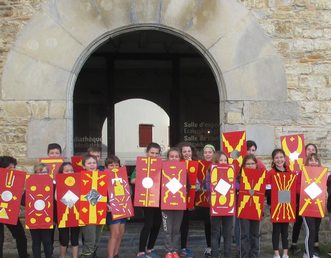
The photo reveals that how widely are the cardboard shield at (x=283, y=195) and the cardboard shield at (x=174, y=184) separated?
105 cm

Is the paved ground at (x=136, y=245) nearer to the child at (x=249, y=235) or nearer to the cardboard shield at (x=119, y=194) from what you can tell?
the child at (x=249, y=235)

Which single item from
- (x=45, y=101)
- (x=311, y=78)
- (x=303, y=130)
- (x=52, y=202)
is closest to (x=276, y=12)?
(x=311, y=78)

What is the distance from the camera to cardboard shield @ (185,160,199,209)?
6.65m

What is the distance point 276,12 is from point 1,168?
14.1ft

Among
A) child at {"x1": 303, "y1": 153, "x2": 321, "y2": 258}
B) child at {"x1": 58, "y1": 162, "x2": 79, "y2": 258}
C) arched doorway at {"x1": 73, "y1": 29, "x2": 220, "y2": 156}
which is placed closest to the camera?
child at {"x1": 58, "y1": 162, "x2": 79, "y2": 258}

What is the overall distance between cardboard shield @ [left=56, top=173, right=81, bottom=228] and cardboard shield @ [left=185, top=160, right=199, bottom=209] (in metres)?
1.43

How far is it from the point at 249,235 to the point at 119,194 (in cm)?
162

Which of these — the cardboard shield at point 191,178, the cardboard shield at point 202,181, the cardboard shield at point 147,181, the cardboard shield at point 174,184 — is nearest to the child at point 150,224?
the cardboard shield at point 147,181

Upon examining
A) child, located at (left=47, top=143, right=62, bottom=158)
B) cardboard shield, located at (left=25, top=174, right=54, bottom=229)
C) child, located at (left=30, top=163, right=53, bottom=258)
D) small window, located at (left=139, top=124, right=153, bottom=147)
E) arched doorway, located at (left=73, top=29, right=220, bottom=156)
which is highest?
arched doorway, located at (left=73, top=29, right=220, bottom=156)

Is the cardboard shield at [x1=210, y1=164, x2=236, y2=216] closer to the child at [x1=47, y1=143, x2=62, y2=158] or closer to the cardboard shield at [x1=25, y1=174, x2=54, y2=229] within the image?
the cardboard shield at [x1=25, y1=174, x2=54, y2=229]

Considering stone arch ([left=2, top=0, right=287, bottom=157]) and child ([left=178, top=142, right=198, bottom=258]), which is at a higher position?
stone arch ([left=2, top=0, right=287, bottom=157])

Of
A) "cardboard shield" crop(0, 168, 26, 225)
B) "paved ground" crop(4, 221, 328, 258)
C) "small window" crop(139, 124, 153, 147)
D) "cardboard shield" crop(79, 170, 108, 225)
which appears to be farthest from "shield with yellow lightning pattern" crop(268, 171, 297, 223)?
"small window" crop(139, 124, 153, 147)

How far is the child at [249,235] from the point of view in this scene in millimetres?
6266

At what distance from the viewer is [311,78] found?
24.8 feet
